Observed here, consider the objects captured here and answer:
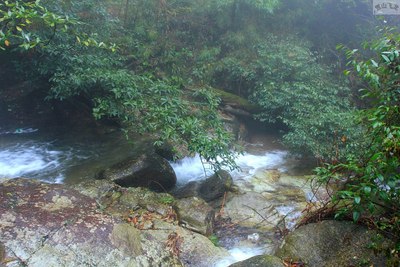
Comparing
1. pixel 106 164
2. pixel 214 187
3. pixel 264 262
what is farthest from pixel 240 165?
pixel 264 262

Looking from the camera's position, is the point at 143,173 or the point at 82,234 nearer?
the point at 82,234

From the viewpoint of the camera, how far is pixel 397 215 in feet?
12.2

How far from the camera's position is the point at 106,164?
25.7ft

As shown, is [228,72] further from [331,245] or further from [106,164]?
[331,245]

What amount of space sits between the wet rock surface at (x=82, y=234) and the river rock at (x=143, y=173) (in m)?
1.20

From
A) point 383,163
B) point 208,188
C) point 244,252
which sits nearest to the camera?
point 383,163

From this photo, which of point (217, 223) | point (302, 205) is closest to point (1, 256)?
point (217, 223)

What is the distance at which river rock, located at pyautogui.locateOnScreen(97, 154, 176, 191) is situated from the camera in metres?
6.87

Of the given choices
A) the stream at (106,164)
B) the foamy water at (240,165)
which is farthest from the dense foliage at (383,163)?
the foamy water at (240,165)

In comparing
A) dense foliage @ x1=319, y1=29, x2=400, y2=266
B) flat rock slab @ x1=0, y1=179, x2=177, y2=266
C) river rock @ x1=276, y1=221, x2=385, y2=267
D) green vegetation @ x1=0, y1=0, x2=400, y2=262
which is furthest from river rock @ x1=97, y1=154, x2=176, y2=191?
dense foliage @ x1=319, y1=29, x2=400, y2=266

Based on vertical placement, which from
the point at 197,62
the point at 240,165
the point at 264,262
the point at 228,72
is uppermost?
the point at 197,62

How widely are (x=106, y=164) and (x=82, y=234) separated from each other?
148 inches

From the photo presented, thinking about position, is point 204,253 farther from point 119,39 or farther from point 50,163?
point 119,39

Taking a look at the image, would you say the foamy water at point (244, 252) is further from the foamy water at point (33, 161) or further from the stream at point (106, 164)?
the foamy water at point (33, 161)
